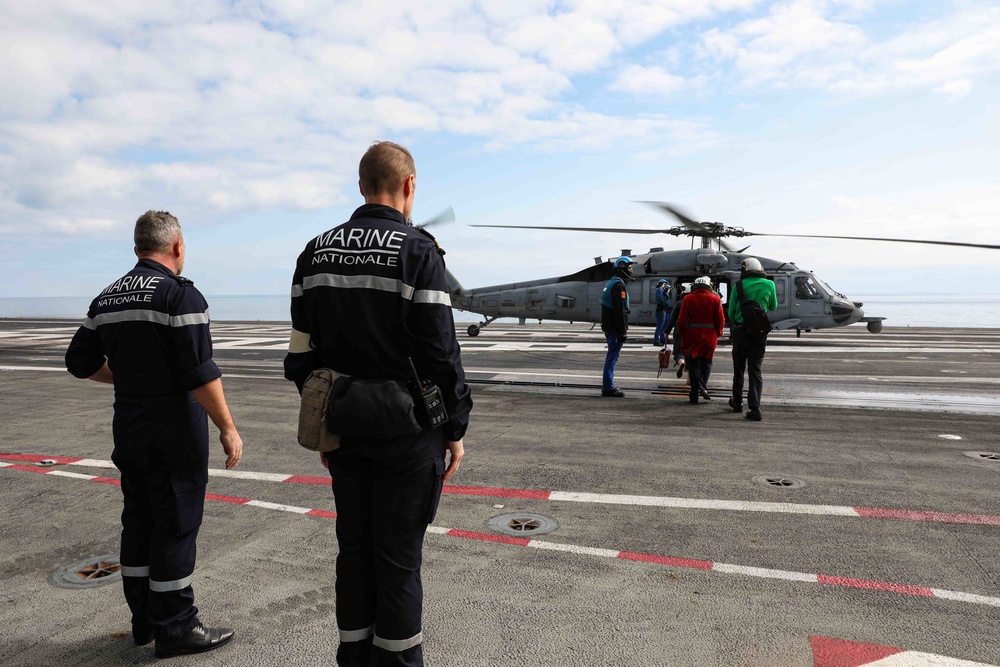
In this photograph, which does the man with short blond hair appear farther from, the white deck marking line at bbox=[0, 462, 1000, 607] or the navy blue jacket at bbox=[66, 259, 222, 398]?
the white deck marking line at bbox=[0, 462, 1000, 607]

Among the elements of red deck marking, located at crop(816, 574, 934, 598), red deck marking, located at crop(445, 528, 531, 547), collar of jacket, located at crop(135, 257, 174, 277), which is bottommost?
red deck marking, located at crop(816, 574, 934, 598)

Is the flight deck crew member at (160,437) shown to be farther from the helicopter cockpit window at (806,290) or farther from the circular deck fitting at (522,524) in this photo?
the helicopter cockpit window at (806,290)

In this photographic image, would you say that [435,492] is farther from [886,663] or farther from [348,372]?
[886,663]

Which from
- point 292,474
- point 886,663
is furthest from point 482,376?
point 886,663

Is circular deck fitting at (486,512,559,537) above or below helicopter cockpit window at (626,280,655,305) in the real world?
below

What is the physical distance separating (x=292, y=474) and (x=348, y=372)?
378 cm

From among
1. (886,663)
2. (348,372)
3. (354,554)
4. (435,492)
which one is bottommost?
(886,663)

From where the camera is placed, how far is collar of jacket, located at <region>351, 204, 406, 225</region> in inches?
101

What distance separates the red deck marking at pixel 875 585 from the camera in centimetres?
350

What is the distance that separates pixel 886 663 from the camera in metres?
2.81

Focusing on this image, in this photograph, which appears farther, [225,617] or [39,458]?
[39,458]

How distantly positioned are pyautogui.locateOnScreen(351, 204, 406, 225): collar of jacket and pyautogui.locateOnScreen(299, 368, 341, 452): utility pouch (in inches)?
25.3

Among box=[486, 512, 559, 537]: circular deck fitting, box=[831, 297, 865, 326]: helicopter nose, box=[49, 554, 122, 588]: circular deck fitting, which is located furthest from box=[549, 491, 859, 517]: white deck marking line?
box=[831, 297, 865, 326]: helicopter nose

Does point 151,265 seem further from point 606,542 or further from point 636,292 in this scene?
point 636,292
